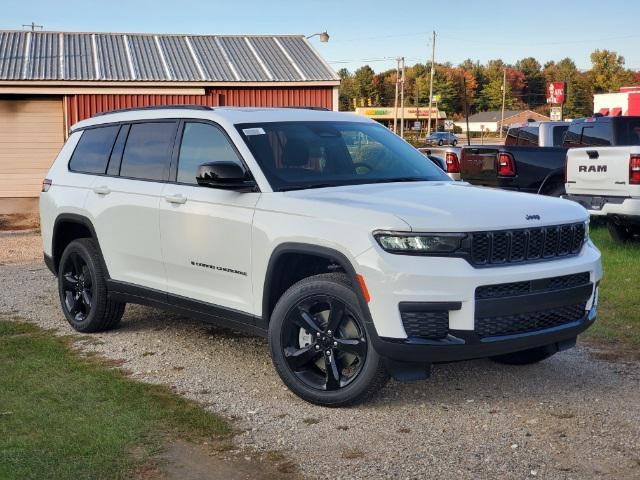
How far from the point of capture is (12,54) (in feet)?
68.1

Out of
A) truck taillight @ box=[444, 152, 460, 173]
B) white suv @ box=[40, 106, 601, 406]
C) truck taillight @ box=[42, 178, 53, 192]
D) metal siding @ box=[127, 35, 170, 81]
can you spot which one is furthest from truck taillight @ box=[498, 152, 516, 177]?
metal siding @ box=[127, 35, 170, 81]

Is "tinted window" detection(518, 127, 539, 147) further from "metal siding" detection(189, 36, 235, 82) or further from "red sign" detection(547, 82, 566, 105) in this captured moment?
"red sign" detection(547, 82, 566, 105)

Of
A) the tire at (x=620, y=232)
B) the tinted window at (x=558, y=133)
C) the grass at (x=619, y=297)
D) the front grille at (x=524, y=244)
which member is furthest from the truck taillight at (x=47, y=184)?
the tinted window at (x=558, y=133)

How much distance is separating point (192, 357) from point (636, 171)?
6591mm

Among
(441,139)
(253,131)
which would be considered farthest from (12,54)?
(441,139)

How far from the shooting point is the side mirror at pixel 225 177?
18.3 feet

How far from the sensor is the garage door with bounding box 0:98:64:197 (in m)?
20.2

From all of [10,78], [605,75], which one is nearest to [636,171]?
[10,78]

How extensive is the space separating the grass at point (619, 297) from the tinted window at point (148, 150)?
3.71 metres

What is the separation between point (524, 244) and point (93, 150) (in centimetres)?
403

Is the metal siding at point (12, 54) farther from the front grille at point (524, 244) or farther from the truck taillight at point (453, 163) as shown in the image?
the front grille at point (524, 244)

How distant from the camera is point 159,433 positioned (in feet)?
15.8

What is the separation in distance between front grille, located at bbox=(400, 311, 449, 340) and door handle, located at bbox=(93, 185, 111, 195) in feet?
10.3

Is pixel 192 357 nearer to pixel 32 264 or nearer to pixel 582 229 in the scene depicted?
pixel 582 229
